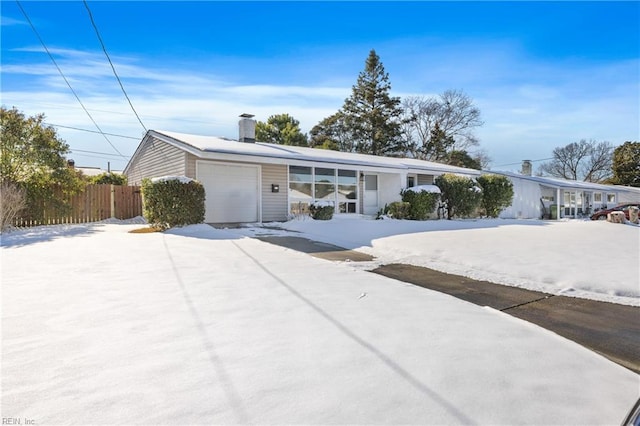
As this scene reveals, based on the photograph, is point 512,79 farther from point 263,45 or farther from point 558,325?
point 558,325

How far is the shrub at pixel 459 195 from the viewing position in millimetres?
16328

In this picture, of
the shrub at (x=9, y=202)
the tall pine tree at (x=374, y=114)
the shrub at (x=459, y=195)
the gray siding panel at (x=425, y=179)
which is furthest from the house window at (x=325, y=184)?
the tall pine tree at (x=374, y=114)

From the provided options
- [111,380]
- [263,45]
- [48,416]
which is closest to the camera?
[48,416]

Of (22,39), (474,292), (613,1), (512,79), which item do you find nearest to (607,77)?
(512,79)

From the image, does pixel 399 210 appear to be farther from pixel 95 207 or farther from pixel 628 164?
pixel 628 164

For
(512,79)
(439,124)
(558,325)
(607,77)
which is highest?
(439,124)

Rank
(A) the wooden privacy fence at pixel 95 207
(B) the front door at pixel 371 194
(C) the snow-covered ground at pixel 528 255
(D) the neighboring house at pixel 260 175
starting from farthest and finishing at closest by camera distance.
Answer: (B) the front door at pixel 371 194 → (D) the neighboring house at pixel 260 175 → (A) the wooden privacy fence at pixel 95 207 → (C) the snow-covered ground at pixel 528 255

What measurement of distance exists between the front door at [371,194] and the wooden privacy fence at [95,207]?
10.6m

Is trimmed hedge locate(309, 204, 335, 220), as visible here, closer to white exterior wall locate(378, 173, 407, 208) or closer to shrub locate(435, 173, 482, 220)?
white exterior wall locate(378, 173, 407, 208)

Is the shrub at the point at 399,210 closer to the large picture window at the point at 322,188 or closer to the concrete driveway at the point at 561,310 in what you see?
the large picture window at the point at 322,188

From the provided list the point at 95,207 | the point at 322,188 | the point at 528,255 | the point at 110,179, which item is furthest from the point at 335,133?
the point at 528,255

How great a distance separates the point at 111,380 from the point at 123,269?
349cm

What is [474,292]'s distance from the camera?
14.7 feet

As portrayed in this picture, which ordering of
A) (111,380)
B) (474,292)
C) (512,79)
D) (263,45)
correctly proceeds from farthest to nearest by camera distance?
(512,79), (263,45), (474,292), (111,380)
